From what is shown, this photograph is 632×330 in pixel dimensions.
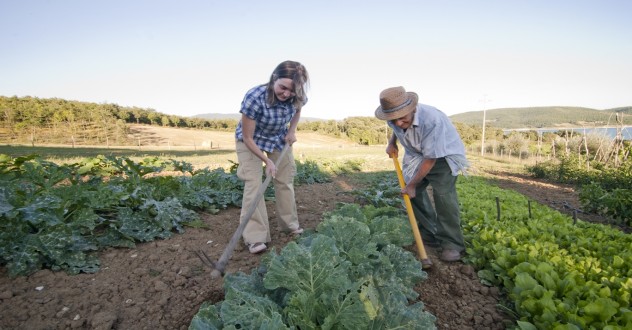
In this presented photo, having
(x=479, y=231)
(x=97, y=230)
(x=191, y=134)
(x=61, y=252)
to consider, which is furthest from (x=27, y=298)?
(x=191, y=134)

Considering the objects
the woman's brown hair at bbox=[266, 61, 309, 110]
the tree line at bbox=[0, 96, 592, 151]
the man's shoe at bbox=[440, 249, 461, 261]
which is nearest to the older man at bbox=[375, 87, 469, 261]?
the man's shoe at bbox=[440, 249, 461, 261]

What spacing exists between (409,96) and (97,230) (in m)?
3.12

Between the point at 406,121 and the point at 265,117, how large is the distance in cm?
125

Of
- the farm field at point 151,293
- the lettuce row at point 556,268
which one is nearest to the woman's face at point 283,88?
the farm field at point 151,293

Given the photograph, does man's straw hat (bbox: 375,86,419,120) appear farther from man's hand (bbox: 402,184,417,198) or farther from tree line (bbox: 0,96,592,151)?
tree line (bbox: 0,96,592,151)

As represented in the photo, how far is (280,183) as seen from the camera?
3521 mm

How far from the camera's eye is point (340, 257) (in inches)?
77.5

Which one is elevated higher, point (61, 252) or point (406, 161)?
point (406, 161)

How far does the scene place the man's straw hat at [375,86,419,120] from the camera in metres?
2.87

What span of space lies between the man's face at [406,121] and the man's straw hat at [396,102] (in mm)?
81

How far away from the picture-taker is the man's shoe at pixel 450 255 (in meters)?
3.08

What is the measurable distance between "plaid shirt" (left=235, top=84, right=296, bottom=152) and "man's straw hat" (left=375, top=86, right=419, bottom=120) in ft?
2.91

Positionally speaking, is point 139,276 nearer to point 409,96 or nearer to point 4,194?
point 4,194

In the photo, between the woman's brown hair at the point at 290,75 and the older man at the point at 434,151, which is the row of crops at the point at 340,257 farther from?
the woman's brown hair at the point at 290,75
